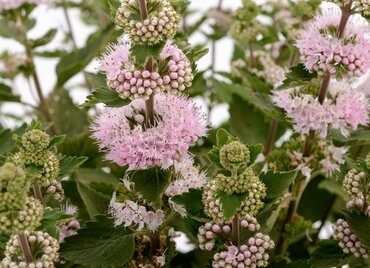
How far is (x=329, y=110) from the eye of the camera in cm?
116

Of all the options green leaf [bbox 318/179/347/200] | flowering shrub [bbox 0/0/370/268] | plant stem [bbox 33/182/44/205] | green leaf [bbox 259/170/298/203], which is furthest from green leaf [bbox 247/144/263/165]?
green leaf [bbox 318/179/347/200]

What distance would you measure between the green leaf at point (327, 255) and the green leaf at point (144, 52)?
1.46ft

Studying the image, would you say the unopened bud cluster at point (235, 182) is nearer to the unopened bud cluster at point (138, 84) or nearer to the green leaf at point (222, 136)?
the green leaf at point (222, 136)

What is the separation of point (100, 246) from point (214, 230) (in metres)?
0.21

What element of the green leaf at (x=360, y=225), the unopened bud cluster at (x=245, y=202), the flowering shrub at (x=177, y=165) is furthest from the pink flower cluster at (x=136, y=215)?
the green leaf at (x=360, y=225)

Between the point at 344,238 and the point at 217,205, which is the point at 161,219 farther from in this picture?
the point at 344,238

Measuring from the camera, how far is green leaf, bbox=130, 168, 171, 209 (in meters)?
0.98

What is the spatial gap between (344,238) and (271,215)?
0.47 ft

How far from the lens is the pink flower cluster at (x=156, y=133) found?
0.96 m

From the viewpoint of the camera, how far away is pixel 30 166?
0.91 metres

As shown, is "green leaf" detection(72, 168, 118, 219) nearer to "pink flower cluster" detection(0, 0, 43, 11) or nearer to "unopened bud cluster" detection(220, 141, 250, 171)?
"unopened bud cluster" detection(220, 141, 250, 171)

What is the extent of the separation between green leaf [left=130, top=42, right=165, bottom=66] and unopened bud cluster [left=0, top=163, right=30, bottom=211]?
0.79 feet

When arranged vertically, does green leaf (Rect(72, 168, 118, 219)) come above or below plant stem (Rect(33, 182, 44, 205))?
below

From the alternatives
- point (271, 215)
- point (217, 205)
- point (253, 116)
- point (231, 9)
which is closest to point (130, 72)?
point (217, 205)
